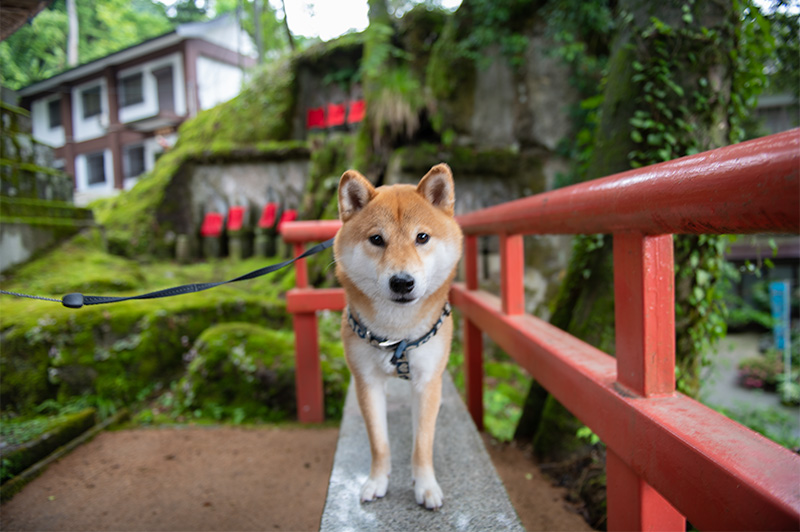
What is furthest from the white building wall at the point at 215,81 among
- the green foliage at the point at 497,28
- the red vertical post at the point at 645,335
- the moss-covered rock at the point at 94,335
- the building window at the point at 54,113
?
the red vertical post at the point at 645,335

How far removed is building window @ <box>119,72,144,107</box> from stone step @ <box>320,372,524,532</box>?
1868cm

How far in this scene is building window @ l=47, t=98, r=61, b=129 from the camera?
1630 cm

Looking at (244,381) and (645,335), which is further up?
(645,335)

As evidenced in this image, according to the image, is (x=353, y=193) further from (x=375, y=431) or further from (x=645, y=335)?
(x=645, y=335)

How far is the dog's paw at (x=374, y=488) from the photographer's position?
1.56m

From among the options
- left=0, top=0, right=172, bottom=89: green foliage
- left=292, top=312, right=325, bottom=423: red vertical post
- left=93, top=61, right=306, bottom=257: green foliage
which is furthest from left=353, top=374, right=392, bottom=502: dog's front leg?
left=93, top=61, right=306, bottom=257: green foliage

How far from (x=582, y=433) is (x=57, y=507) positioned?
279 centimetres

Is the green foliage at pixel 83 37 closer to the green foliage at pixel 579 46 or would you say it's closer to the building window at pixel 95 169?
the building window at pixel 95 169

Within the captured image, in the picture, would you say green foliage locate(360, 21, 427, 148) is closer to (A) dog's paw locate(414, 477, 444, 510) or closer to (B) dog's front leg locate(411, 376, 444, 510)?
(B) dog's front leg locate(411, 376, 444, 510)

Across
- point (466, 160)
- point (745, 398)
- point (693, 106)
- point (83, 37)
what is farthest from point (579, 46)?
point (83, 37)

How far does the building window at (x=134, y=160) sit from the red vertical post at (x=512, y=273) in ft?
60.6

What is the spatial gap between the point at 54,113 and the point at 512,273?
853 inches

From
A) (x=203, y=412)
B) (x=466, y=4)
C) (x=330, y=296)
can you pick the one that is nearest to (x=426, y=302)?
(x=330, y=296)

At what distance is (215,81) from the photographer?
1652 centimetres
